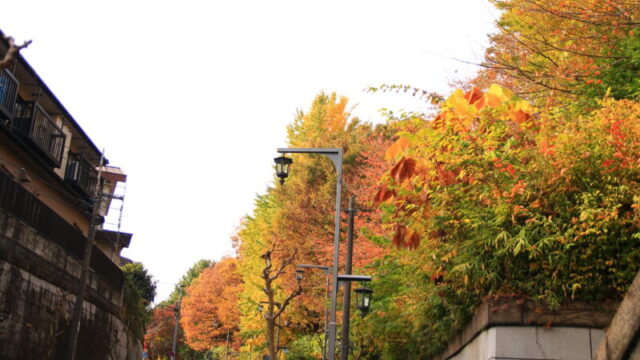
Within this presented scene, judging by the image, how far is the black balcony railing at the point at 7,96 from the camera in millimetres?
24656

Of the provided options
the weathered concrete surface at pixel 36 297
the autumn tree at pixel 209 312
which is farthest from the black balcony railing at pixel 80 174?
the autumn tree at pixel 209 312

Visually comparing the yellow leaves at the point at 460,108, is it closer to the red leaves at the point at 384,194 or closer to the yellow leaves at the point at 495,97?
the yellow leaves at the point at 495,97

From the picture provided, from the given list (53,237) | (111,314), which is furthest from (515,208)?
(111,314)

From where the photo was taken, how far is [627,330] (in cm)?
700

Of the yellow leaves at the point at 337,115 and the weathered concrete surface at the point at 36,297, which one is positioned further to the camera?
the yellow leaves at the point at 337,115

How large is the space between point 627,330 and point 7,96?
78.3 ft

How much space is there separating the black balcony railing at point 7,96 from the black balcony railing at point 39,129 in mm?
1053

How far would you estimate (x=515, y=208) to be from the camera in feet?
28.9

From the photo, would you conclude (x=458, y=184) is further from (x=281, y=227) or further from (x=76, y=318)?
(x=281, y=227)

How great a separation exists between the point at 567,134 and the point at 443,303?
3706mm

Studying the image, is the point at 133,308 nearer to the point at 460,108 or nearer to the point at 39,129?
the point at 39,129

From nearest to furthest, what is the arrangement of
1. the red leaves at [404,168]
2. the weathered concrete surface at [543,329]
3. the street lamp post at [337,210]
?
the weathered concrete surface at [543,329]
the red leaves at [404,168]
the street lamp post at [337,210]

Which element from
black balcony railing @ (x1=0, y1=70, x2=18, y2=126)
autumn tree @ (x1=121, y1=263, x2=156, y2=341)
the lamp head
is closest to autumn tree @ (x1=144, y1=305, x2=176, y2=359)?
autumn tree @ (x1=121, y1=263, x2=156, y2=341)

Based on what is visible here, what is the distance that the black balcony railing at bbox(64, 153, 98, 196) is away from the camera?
116 feet
